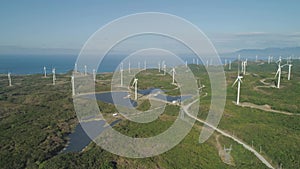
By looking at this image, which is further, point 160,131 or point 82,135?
point 82,135

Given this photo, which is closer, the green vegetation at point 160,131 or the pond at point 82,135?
the green vegetation at point 160,131

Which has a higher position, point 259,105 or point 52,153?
point 259,105

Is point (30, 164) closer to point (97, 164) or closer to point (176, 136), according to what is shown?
point (97, 164)

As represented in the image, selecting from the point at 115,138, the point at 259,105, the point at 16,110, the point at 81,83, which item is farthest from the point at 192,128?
the point at 81,83

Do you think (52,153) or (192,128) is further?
(192,128)

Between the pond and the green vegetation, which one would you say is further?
the pond

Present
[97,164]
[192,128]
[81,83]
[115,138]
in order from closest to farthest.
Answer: [97,164] → [115,138] → [192,128] → [81,83]

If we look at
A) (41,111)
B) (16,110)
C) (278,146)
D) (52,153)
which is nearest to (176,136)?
(278,146)

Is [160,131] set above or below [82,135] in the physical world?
above

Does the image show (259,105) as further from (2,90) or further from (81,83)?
(2,90)

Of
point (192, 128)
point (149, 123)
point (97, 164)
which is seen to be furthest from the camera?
point (149, 123)
